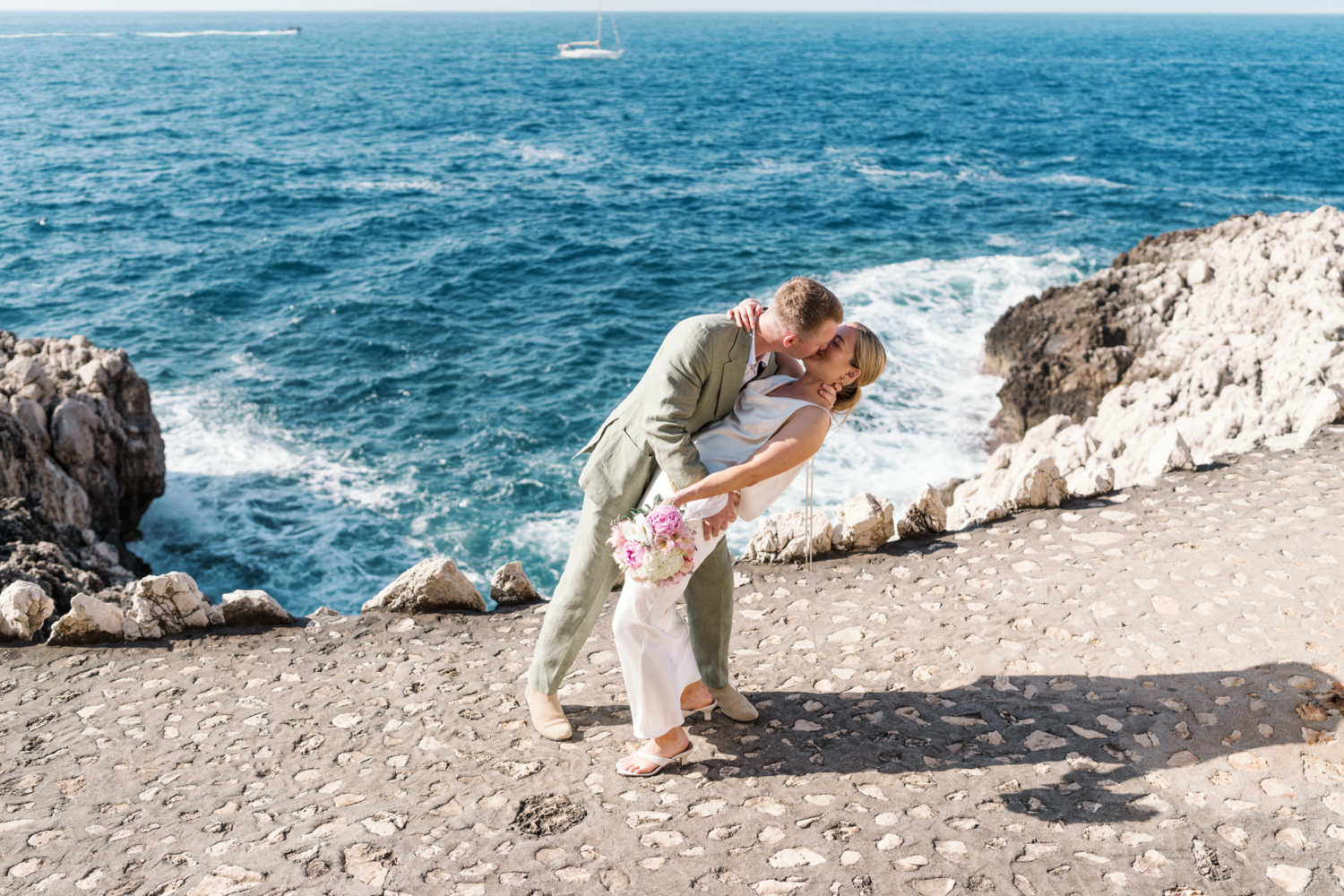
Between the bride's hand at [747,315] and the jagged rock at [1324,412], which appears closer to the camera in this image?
the bride's hand at [747,315]

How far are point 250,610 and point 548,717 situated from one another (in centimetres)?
289

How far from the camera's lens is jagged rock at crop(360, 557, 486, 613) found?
6676 millimetres

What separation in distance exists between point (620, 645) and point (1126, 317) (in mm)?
15018

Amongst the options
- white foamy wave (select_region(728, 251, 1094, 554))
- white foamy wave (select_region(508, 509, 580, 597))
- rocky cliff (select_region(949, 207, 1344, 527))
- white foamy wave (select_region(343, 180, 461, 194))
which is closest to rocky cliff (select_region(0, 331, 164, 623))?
white foamy wave (select_region(508, 509, 580, 597))

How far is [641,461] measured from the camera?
14.1ft

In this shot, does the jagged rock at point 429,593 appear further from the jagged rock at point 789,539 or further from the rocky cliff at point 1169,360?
the rocky cliff at point 1169,360

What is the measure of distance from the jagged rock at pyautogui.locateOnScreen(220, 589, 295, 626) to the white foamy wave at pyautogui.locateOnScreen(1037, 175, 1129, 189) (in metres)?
38.2

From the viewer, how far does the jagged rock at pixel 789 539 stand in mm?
7074

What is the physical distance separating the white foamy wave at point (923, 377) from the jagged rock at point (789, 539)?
5182 millimetres

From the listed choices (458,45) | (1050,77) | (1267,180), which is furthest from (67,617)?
(458,45)

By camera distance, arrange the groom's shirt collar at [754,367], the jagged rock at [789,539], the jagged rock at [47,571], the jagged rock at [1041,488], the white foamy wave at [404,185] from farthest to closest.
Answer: the white foamy wave at [404,185] < the jagged rock at [1041,488] < the jagged rock at [789,539] < the jagged rock at [47,571] < the groom's shirt collar at [754,367]

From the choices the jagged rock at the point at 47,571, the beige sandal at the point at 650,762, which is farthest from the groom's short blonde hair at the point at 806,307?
the jagged rock at the point at 47,571

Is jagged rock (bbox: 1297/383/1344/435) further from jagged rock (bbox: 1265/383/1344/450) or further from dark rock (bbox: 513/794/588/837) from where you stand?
dark rock (bbox: 513/794/588/837)

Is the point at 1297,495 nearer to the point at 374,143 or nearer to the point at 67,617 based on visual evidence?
the point at 67,617
